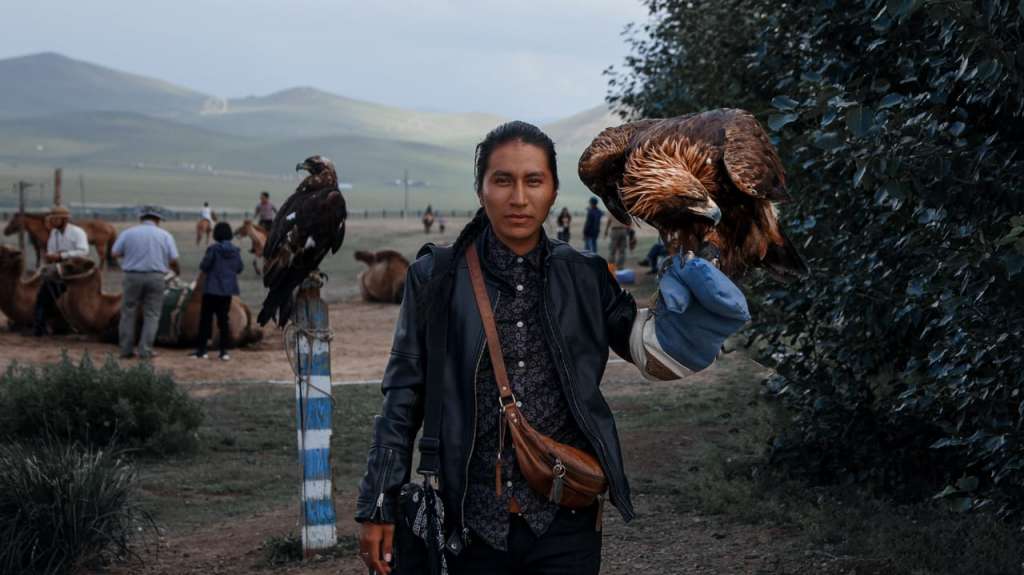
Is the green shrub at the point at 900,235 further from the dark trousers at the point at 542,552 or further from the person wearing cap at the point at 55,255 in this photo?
the person wearing cap at the point at 55,255

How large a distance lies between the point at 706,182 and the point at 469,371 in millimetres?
769

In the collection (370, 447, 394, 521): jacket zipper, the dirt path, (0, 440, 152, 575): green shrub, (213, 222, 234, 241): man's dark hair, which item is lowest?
the dirt path

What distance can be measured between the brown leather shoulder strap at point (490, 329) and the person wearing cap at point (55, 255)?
13.2 m

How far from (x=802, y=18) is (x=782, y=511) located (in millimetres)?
2619

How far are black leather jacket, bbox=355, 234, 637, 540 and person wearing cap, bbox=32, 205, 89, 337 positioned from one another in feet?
43.2

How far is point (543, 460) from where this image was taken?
2.87m

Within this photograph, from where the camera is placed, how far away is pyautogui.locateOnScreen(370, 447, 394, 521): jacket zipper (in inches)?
116

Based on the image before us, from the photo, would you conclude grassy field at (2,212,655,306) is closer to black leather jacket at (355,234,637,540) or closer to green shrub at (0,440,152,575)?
green shrub at (0,440,152,575)

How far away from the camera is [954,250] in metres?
4.50

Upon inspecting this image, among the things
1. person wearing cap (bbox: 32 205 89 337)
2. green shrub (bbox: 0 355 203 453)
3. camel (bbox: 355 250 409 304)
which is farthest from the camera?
camel (bbox: 355 250 409 304)

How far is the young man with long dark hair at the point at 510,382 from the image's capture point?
2.94 metres

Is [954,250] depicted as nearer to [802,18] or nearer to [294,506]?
[802,18]

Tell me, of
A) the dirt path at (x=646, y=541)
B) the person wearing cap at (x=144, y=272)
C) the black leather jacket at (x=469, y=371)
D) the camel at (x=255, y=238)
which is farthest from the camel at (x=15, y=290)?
the black leather jacket at (x=469, y=371)

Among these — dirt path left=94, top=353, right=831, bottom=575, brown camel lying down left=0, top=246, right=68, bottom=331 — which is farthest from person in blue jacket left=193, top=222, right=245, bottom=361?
dirt path left=94, top=353, right=831, bottom=575
